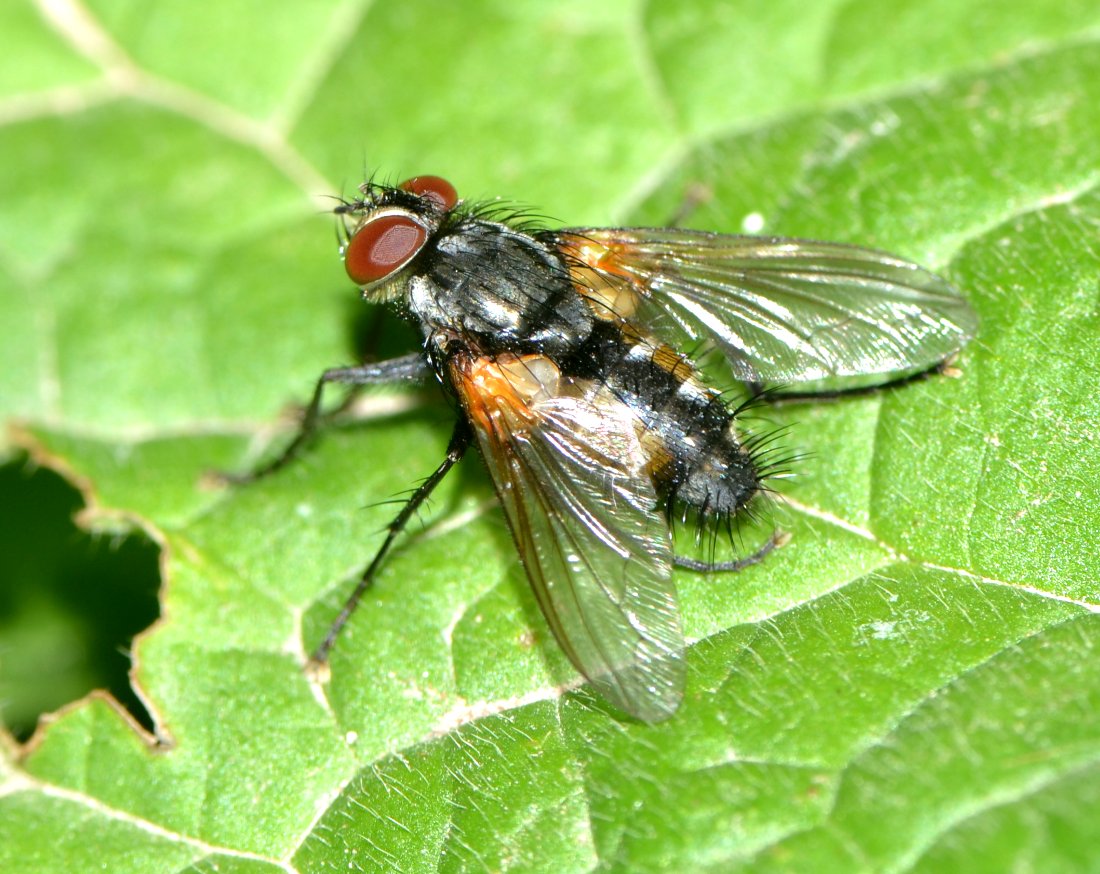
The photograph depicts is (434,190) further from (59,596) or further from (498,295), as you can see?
(59,596)

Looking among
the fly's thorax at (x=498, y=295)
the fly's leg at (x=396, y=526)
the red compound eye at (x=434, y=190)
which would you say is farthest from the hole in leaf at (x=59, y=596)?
the red compound eye at (x=434, y=190)

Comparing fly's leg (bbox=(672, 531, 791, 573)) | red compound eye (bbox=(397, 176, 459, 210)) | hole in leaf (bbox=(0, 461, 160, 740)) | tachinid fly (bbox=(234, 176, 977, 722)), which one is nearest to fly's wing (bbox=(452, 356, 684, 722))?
tachinid fly (bbox=(234, 176, 977, 722))

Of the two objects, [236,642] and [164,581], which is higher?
[164,581]

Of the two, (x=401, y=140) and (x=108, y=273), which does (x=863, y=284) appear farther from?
(x=108, y=273)

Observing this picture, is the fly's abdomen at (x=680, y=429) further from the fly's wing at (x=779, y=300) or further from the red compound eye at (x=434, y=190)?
the red compound eye at (x=434, y=190)

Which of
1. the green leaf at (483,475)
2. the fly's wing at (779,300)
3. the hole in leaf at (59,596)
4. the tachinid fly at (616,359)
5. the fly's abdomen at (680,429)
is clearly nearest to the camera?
the green leaf at (483,475)

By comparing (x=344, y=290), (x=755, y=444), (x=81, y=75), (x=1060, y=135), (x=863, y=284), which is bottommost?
(x=755, y=444)

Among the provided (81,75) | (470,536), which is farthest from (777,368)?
(81,75)
